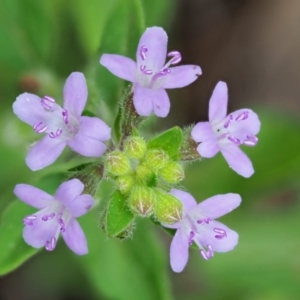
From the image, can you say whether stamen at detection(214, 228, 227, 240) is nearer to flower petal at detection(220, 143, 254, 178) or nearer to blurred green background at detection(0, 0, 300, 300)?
flower petal at detection(220, 143, 254, 178)

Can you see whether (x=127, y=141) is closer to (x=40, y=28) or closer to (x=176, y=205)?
(x=176, y=205)

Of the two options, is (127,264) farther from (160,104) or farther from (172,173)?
(160,104)

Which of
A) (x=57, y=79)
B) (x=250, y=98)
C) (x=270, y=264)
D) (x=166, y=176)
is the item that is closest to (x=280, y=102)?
(x=250, y=98)

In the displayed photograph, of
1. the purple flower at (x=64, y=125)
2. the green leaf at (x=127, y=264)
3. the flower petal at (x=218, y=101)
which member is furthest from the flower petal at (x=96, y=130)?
the green leaf at (x=127, y=264)

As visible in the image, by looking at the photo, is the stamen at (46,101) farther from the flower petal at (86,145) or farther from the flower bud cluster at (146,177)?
the flower bud cluster at (146,177)

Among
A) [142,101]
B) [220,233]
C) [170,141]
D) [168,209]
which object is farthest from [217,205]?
[142,101]

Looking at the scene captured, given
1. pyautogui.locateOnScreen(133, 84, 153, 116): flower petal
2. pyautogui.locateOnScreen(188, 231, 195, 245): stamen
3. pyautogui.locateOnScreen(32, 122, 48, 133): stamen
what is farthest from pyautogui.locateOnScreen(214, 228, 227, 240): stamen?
pyautogui.locateOnScreen(32, 122, 48, 133): stamen

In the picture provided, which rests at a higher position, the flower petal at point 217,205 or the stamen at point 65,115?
the stamen at point 65,115
